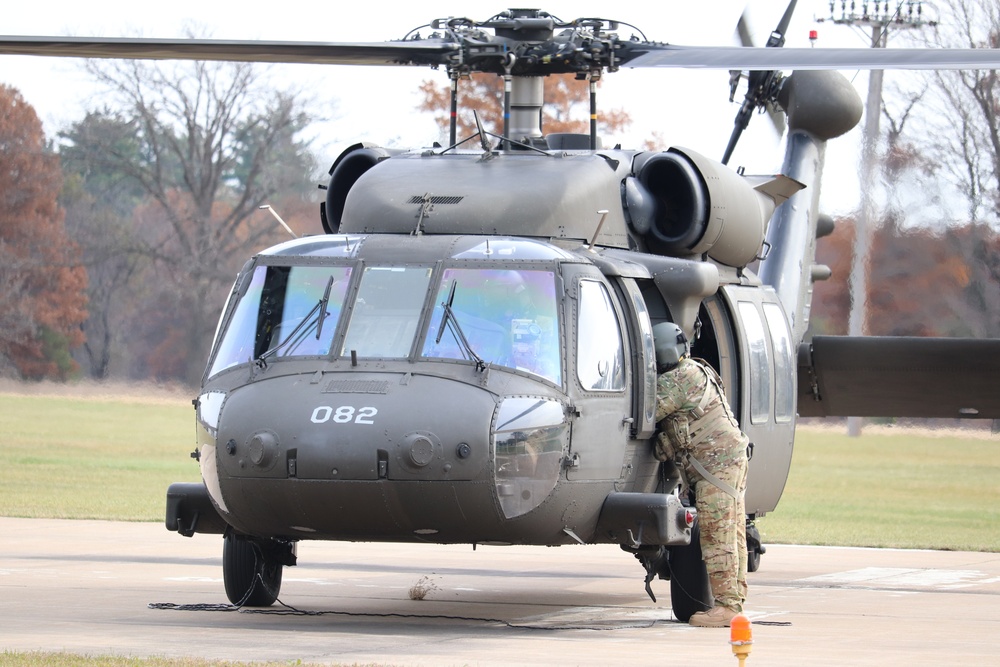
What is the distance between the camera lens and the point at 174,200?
41.2 m

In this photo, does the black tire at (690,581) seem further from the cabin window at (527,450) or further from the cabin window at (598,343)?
the cabin window at (527,450)

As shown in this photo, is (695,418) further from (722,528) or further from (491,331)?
(491,331)

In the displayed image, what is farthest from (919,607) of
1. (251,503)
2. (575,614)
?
(251,503)

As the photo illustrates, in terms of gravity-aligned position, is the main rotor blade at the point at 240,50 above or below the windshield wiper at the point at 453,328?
above

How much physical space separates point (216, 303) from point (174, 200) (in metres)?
4.16

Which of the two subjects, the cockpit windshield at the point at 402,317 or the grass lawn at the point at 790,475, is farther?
the grass lawn at the point at 790,475

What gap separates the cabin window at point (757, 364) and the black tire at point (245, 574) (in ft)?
11.5

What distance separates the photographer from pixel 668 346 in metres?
10.4

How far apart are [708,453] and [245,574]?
310cm

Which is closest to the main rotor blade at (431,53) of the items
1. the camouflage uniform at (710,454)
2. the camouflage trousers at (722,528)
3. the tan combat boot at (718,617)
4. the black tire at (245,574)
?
the camouflage uniform at (710,454)

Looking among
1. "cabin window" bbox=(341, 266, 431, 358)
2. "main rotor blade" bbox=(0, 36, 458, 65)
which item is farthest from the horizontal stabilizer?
"cabin window" bbox=(341, 266, 431, 358)

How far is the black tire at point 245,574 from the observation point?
11055mm

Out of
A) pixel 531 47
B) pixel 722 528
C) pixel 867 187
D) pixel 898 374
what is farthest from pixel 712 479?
pixel 867 187

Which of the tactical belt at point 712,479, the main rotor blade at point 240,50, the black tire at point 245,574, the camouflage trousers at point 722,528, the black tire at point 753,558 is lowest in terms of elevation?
the black tire at point 753,558
